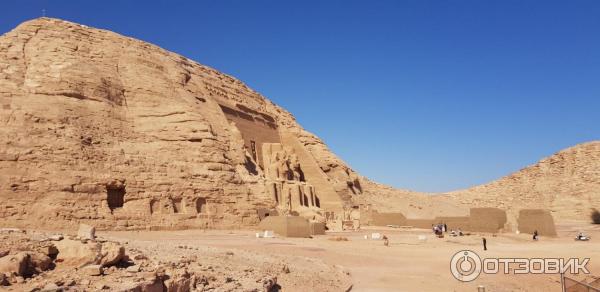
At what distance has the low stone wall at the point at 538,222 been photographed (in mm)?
27234

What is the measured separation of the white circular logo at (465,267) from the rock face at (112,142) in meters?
11.4

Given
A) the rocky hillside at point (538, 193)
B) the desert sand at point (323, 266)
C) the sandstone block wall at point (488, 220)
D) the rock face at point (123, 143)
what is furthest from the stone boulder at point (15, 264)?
the rocky hillside at point (538, 193)

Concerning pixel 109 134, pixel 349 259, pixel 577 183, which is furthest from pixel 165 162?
pixel 577 183

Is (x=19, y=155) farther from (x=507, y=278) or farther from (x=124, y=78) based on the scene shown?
(x=507, y=278)

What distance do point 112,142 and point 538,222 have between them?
2303 cm

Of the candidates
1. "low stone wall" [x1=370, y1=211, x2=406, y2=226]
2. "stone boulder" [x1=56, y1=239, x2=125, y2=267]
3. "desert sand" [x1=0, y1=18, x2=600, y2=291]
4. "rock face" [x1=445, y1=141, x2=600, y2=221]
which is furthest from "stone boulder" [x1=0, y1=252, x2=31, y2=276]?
"rock face" [x1=445, y1=141, x2=600, y2=221]

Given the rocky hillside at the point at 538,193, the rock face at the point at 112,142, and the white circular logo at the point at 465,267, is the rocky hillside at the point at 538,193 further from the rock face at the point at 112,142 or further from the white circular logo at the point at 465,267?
the white circular logo at the point at 465,267

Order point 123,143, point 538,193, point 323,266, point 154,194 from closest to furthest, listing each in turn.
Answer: point 323,266 → point 154,194 → point 123,143 → point 538,193

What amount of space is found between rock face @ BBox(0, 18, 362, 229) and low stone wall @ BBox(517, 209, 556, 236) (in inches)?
522

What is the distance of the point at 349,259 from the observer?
50.6ft

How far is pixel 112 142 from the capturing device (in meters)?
21.9

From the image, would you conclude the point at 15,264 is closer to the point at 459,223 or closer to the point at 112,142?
the point at 112,142

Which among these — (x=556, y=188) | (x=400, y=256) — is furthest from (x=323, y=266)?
(x=556, y=188)

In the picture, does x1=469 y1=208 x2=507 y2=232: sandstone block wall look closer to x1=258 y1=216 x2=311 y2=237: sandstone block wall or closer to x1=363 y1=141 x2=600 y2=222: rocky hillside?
x1=258 y1=216 x2=311 y2=237: sandstone block wall
